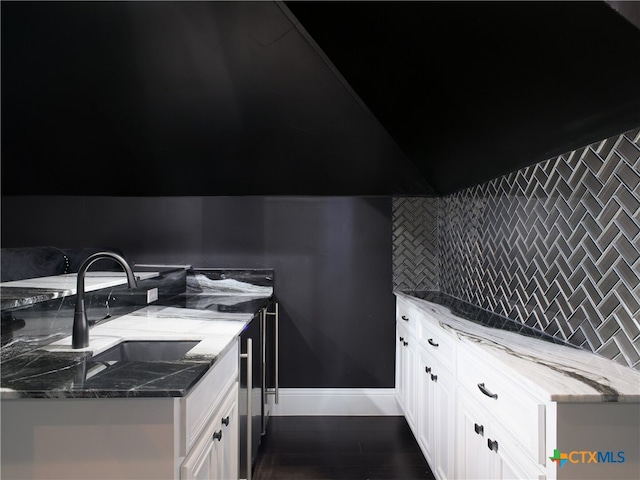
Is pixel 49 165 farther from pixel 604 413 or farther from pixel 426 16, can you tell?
pixel 604 413

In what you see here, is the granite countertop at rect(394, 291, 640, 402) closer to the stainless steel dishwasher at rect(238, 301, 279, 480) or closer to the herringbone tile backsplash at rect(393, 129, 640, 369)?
the herringbone tile backsplash at rect(393, 129, 640, 369)

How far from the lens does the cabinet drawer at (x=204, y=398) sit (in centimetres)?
108

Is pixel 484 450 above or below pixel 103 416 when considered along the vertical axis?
below

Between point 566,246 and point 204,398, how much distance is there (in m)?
1.46

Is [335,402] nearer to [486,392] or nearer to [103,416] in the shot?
[486,392]

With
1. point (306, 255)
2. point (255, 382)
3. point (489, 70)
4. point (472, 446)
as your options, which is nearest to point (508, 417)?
point (472, 446)

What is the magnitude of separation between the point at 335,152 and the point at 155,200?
4.83 feet

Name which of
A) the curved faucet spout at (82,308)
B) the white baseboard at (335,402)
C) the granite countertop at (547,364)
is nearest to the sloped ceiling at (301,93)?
the granite countertop at (547,364)

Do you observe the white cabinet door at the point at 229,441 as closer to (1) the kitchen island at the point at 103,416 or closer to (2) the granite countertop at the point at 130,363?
(1) the kitchen island at the point at 103,416

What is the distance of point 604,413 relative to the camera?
3.32ft

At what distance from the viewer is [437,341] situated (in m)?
1.99

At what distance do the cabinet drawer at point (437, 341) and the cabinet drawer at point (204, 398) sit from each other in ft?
3.25

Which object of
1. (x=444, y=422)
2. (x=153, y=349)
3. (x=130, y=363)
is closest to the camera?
(x=130, y=363)

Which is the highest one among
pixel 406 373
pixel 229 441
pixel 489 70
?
pixel 489 70
